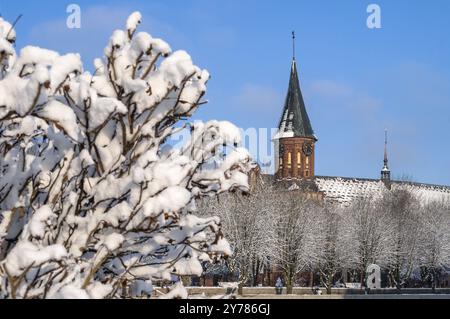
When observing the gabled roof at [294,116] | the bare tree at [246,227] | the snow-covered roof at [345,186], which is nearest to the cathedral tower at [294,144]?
the gabled roof at [294,116]

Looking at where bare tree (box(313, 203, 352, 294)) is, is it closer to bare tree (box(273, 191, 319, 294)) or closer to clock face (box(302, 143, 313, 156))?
bare tree (box(273, 191, 319, 294))

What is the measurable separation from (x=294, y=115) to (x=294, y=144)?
521cm

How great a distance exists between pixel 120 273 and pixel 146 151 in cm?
158

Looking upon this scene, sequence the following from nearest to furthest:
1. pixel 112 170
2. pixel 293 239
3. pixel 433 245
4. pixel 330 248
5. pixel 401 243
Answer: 1. pixel 112 170
2. pixel 293 239
3. pixel 330 248
4. pixel 401 243
5. pixel 433 245

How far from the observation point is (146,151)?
7.86 m

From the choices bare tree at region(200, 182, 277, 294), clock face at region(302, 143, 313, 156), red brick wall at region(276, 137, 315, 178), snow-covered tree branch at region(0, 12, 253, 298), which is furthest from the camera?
clock face at region(302, 143, 313, 156)

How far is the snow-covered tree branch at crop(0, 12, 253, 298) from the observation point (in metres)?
7.01

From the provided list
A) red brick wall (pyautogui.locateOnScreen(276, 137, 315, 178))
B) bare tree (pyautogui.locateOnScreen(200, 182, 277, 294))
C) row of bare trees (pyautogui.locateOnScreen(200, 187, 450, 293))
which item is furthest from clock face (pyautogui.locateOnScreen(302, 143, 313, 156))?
bare tree (pyautogui.locateOnScreen(200, 182, 277, 294))

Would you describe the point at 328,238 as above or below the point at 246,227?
below

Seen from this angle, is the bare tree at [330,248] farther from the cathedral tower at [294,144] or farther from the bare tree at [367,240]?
the cathedral tower at [294,144]

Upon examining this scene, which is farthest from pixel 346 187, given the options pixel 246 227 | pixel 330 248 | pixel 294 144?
pixel 246 227

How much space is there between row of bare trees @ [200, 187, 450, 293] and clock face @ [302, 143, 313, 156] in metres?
31.6

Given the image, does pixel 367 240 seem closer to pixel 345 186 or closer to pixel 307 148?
pixel 307 148

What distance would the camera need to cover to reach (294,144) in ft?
343
